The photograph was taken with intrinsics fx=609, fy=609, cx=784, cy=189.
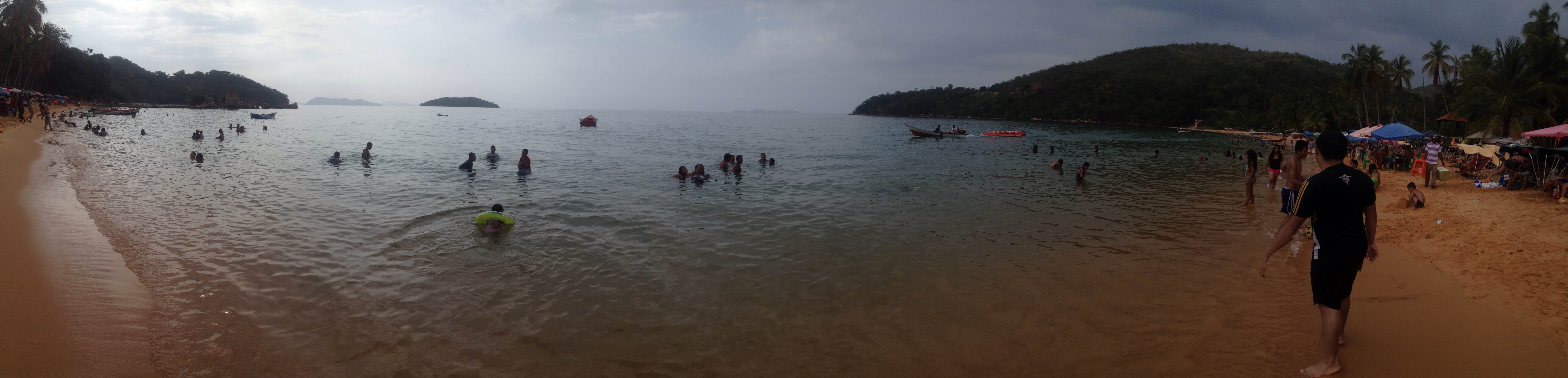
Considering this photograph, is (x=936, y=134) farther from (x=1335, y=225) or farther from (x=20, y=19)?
(x=20, y=19)

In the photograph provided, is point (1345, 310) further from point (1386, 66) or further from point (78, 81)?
point (78, 81)

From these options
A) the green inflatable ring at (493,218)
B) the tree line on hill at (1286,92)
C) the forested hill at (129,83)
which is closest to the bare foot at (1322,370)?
the green inflatable ring at (493,218)

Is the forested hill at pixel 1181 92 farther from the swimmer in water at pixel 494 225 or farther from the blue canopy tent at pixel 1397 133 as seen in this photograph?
the swimmer in water at pixel 494 225

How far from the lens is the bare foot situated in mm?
4621

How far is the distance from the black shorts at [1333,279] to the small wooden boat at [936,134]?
4676 cm

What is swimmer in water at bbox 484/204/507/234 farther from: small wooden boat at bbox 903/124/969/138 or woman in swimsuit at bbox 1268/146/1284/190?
small wooden boat at bbox 903/124/969/138

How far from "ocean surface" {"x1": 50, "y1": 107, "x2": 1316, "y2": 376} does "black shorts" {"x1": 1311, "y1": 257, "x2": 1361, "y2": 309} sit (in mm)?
1007

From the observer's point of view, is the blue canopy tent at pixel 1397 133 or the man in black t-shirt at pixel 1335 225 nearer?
the man in black t-shirt at pixel 1335 225

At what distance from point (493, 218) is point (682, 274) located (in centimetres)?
433

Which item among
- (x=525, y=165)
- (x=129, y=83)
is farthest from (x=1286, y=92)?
(x=129, y=83)

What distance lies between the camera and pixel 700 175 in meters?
17.9

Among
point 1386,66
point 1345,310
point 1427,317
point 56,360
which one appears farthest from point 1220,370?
point 1386,66

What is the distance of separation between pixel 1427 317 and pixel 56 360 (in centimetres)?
1198

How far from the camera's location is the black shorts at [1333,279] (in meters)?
4.23
